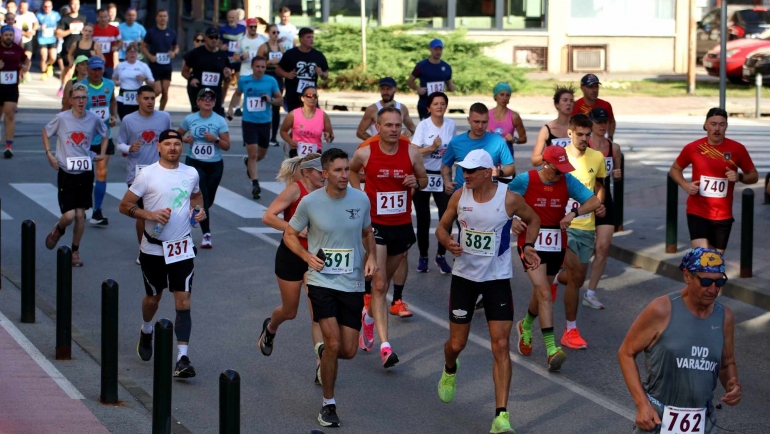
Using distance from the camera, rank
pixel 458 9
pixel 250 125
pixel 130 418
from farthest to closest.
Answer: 1. pixel 458 9
2. pixel 250 125
3. pixel 130 418

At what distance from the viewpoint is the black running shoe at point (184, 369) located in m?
9.48

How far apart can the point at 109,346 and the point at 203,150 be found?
5711mm

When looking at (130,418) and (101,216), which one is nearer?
(130,418)

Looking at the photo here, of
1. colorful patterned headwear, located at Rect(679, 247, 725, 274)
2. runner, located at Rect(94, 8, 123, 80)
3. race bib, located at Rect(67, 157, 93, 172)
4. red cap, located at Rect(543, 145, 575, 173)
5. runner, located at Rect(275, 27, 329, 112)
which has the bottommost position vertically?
colorful patterned headwear, located at Rect(679, 247, 725, 274)

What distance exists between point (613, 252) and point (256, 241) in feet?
13.5

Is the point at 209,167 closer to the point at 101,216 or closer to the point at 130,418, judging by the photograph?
the point at 101,216

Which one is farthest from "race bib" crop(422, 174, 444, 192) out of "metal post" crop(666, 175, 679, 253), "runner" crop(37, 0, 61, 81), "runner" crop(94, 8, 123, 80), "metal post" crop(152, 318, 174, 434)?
"runner" crop(37, 0, 61, 81)

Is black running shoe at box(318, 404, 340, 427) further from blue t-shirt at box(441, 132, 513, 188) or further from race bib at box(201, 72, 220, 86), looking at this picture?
race bib at box(201, 72, 220, 86)

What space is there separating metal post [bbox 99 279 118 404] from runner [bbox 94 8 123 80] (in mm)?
16707

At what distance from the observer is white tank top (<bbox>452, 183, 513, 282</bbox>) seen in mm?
8750

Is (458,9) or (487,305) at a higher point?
(458,9)

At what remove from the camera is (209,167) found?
46.8 feet

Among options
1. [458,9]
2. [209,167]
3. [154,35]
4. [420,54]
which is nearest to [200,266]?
[209,167]

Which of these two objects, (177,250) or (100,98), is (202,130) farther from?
(177,250)
